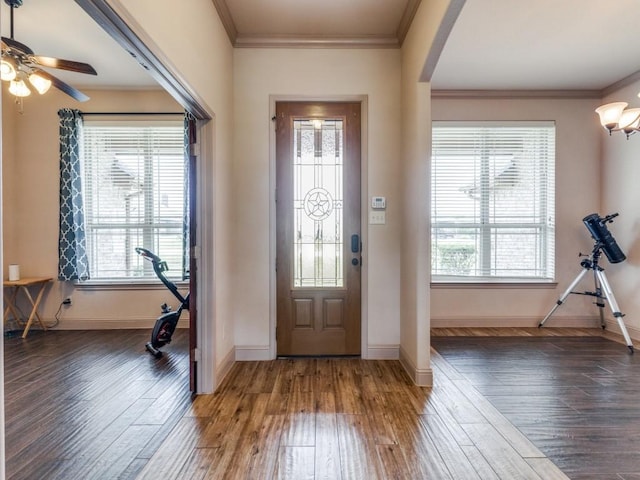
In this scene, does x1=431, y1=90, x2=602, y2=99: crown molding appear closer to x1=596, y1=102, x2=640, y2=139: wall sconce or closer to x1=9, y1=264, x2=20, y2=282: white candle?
x1=596, y1=102, x2=640, y2=139: wall sconce

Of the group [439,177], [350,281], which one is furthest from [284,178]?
[439,177]

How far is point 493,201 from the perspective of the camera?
14.3 feet

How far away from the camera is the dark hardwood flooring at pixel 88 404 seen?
1902mm

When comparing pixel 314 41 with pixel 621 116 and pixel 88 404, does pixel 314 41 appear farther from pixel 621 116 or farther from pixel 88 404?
pixel 88 404

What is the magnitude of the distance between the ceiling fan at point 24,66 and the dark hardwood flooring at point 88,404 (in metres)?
2.48

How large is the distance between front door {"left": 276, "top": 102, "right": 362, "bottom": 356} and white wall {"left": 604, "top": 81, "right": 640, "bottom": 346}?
3313mm

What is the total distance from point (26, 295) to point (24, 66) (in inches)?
108

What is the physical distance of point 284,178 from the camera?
335 cm

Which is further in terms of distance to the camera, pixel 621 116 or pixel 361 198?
pixel 361 198

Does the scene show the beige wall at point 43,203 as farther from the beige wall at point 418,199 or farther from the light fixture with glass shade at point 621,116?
the light fixture with glass shade at point 621,116

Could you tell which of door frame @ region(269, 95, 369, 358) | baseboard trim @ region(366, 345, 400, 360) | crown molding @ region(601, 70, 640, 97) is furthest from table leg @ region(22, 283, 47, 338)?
crown molding @ region(601, 70, 640, 97)

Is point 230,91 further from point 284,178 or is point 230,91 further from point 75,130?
point 75,130

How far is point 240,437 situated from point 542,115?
16.2ft

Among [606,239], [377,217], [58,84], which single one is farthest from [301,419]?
[606,239]
